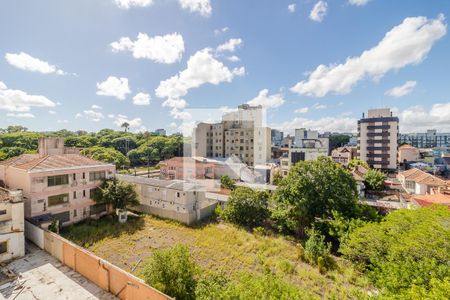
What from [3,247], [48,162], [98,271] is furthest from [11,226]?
[98,271]

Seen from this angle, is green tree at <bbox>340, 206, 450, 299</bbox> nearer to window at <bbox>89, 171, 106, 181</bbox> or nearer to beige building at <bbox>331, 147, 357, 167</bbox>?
window at <bbox>89, 171, 106, 181</bbox>

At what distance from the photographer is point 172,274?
348 inches

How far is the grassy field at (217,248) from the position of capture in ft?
40.0

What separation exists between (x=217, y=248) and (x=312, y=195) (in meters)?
8.64

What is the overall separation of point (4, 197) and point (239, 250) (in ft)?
49.2

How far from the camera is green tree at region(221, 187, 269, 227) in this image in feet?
61.8

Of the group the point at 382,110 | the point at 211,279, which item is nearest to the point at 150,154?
the point at 211,279

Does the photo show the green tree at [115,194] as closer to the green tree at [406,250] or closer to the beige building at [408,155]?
the green tree at [406,250]

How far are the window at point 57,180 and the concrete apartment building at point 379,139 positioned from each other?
5622 cm

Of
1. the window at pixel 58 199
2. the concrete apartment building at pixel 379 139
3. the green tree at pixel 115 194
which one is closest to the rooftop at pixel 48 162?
the window at pixel 58 199

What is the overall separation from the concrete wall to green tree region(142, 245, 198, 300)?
42 centimetres

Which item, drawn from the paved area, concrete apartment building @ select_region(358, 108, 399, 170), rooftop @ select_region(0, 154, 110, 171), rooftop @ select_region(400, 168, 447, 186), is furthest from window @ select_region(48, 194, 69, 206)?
concrete apartment building @ select_region(358, 108, 399, 170)

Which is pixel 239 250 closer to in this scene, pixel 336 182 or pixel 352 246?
pixel 352 246

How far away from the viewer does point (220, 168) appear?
3700 centimetres
